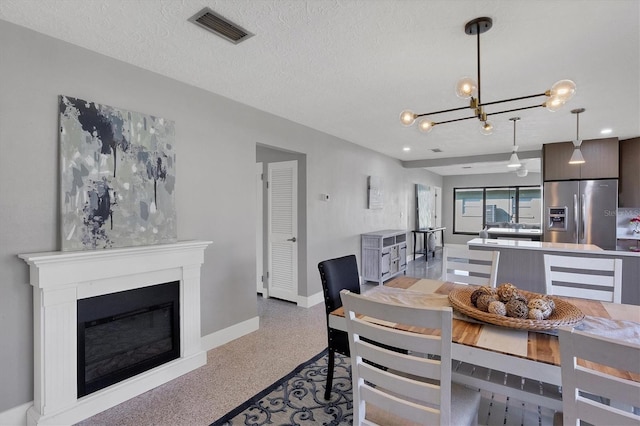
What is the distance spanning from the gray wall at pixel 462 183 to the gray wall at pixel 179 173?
6912mm

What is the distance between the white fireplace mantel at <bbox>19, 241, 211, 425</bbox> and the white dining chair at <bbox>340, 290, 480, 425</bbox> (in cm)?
184

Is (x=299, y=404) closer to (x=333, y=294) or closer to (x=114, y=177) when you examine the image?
(x=333, y=294)

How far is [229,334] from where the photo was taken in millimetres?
3309

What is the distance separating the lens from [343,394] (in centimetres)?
236

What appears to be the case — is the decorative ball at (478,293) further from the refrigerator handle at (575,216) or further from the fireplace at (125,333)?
the refrigerator handle at (575,216)

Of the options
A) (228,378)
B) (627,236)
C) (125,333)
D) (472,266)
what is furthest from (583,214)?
(125,333)

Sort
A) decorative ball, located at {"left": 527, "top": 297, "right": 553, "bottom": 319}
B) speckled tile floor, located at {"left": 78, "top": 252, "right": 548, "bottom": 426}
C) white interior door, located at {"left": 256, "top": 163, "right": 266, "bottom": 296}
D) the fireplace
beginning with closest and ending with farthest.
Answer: decorative ball, located at {"left": 527, "top": 297, "right": 553, "bottom": 319}
speckled tile floor, located at {"left": 78, "top": 252, "right": 548, "bottom": 426}
the fireplace
white interior door, located at {"left": 256, "top": 163, "right": 266, "bottom": 296}

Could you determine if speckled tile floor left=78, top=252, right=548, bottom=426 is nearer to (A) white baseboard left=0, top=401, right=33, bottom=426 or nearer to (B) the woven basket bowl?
(A) white baseboard left=0, top=401, right=33, bottom=426

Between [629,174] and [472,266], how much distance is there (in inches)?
180

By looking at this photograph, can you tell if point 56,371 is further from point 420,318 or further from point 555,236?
point 555,236

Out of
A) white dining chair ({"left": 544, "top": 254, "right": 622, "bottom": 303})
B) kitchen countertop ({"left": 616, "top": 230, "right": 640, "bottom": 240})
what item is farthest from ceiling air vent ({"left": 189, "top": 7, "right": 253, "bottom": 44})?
kitchen countertop ({"left": 616, "top": 230, "right": 640, "bottom": 240})

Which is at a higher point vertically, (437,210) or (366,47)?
(366,47)

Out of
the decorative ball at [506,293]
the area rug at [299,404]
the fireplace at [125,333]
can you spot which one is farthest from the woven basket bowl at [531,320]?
the fireplace at [125,333]

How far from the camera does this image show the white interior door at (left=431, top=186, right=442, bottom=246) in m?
10.3
